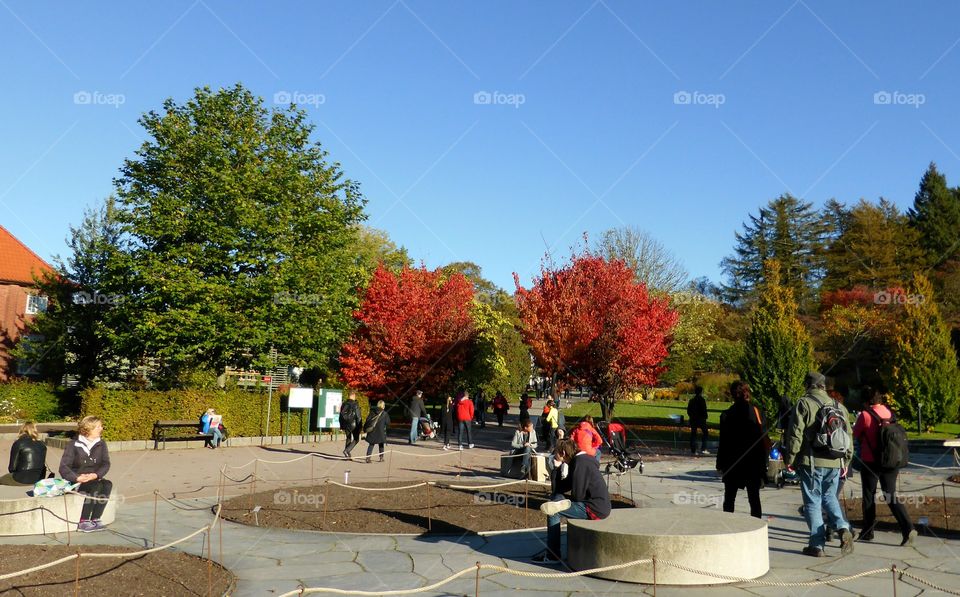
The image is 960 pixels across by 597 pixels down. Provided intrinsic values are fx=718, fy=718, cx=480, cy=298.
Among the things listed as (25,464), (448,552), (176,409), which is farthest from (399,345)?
(448,552)

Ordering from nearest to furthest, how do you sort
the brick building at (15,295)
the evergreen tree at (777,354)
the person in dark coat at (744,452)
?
1. the person in dark coat at (744,452)
2. the evergreen tree at (777,354)
3. the brick building at (15,295)

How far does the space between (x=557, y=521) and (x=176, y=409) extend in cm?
1869

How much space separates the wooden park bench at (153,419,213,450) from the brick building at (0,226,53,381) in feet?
73.8

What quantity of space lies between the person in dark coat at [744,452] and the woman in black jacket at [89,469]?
323 inches

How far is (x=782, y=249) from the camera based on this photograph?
2773 inches

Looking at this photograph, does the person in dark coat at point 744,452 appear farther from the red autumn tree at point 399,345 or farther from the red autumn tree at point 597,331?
the red autumn tree at point 399,345

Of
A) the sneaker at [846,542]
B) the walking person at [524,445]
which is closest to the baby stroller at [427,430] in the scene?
the walking person at [524,445]

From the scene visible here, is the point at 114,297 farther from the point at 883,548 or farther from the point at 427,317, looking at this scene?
the point at 883,548

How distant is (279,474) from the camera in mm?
16500

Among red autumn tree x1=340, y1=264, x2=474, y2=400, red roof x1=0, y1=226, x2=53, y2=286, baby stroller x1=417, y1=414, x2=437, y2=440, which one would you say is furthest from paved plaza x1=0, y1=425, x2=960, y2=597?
red roof x1=0, y1=226, x2=53, y2=286

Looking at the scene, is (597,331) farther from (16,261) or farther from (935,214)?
(935,214)

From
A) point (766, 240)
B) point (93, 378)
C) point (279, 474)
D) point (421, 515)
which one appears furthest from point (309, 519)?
point (766, 240)

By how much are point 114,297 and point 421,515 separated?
20877 mm

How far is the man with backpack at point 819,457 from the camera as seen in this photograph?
308 inches
